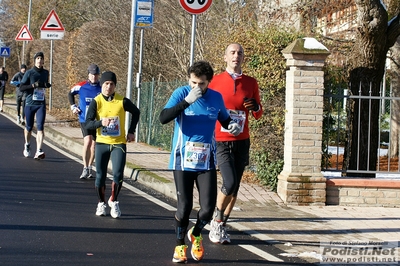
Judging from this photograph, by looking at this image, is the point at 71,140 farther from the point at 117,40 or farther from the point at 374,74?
the point at 374,74

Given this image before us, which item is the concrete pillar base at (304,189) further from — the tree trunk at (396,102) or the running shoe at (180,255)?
the tree trunk at (396,102)

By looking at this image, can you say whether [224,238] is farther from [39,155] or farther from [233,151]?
[39,155]

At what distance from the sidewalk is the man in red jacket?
24.5 inches

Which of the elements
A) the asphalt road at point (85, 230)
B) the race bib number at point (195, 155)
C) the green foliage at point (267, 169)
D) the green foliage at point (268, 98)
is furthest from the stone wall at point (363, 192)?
the race bib number at point (195, 155)

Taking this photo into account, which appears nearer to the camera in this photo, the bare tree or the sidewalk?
the sidewalk

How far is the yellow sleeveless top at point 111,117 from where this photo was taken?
9742 millimetres

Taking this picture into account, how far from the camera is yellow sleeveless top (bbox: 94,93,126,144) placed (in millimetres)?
9742

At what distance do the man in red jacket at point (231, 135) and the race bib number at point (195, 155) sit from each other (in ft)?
2.95

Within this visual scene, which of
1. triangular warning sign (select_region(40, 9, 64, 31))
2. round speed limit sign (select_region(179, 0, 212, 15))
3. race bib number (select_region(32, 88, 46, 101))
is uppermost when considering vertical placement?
→ triangular warning sign (select_region(40, 9, 64, 31))

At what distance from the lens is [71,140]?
18.5 meters

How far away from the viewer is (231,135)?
8.55m

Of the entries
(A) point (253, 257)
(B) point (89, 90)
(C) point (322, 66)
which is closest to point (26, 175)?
(B) point (89, 90)

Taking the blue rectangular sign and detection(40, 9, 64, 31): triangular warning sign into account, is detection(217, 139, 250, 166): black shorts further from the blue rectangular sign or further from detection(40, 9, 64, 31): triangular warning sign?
detection(40, 9, 64, 31): triangular warning sign

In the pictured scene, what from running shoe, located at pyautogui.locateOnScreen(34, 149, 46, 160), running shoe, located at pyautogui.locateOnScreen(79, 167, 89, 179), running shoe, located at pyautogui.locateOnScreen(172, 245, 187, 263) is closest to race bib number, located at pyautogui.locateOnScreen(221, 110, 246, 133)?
running shoe, located at pyautogui.locateOnScreen(172, 245, 187, 263)
